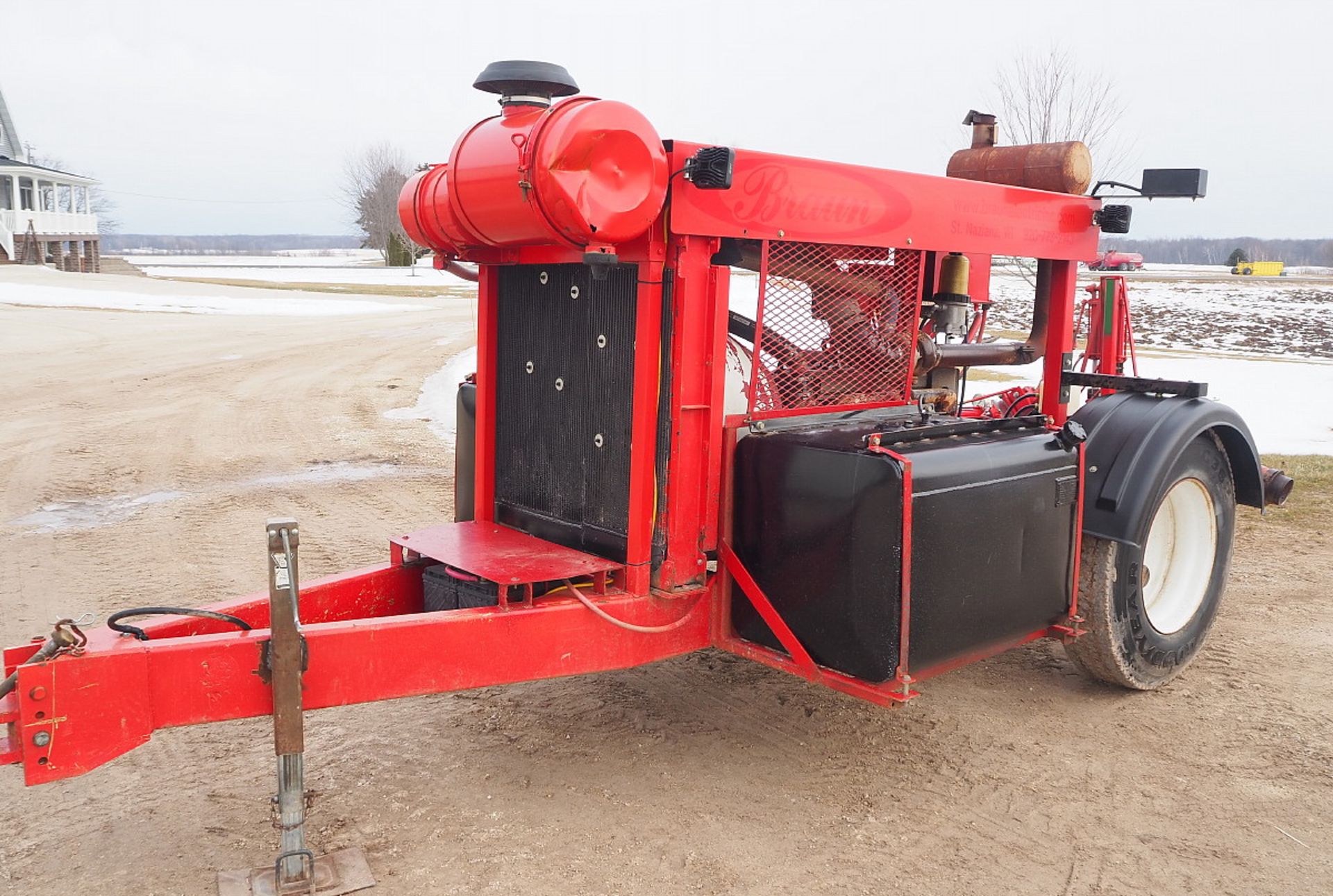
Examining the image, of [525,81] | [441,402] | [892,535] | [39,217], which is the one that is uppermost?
[39,217]

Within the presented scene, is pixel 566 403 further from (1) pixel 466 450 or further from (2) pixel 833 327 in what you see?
(2) pixel 833 327

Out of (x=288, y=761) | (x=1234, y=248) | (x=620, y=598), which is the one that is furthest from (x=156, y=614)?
(x=1234, y=248)

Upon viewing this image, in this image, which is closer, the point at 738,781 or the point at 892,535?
the point at 892,535

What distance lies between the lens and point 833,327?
3.91 m

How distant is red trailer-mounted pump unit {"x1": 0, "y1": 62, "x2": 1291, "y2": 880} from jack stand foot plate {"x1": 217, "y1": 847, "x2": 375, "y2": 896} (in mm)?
70

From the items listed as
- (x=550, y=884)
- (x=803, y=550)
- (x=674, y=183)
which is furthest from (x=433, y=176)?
(x=550, y=884)

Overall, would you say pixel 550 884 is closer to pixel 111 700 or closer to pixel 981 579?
pixel 111 700

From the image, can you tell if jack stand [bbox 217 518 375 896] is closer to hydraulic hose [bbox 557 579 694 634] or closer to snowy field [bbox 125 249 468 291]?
hydraulic hose [bbox 557 579 694 634]

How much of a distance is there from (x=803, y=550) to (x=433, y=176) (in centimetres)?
165

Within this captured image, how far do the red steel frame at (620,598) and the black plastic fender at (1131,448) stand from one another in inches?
11.3

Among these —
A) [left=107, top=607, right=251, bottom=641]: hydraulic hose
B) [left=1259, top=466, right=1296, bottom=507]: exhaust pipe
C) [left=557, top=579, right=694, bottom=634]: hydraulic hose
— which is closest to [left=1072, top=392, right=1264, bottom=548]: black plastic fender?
[left=1259, top=466, right=1296, bottom=507]: exhaust pipe

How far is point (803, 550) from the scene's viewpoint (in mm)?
3377

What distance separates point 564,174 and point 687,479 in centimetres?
100

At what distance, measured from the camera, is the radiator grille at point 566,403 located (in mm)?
3525
